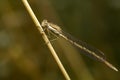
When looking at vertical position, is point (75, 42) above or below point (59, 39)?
below

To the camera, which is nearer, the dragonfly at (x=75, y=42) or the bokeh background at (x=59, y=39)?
the dragonfly at (x=75, y=42)

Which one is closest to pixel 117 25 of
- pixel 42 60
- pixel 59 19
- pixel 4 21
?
pixel 59 19

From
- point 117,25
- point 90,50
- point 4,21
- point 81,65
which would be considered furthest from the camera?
point 117,25

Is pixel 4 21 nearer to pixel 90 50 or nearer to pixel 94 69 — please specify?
pixel 94 69

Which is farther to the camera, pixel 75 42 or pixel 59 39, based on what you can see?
pixel 59 39

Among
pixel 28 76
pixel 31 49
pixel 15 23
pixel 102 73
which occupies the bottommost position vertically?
pixel 102 73

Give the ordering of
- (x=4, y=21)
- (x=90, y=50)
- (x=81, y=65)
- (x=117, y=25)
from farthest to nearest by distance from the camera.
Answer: (x=117, y=25) < (x=4, y=21) < (x=81, y=65) < (x=90, y=50)

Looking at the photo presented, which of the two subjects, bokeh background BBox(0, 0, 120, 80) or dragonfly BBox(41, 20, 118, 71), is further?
bokeh background BBox(0, 0, 120, 80)

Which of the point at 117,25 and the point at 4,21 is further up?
the point at 4,21
